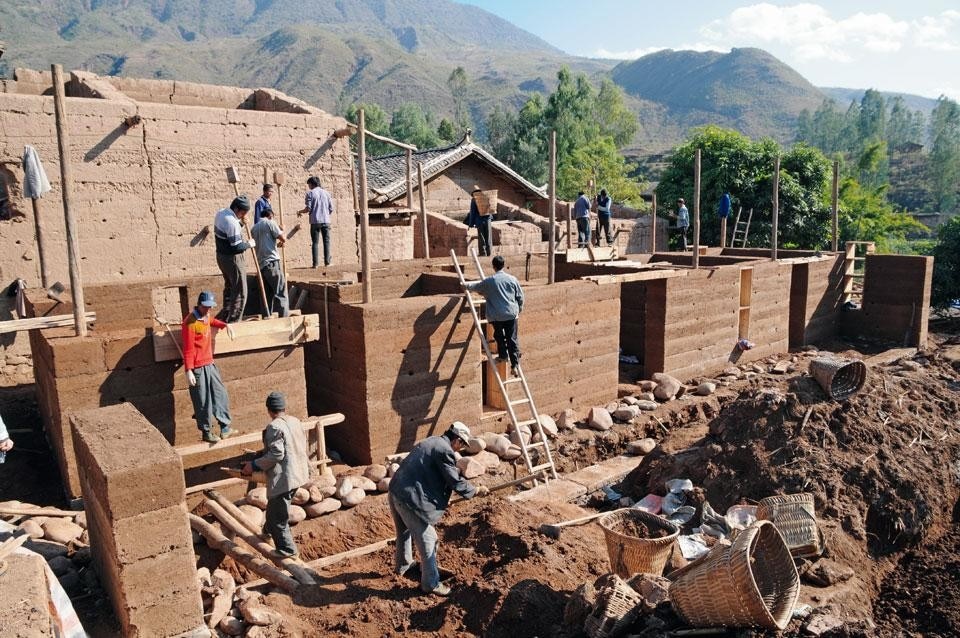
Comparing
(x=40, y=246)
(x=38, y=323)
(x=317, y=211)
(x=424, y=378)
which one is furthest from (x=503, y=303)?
(x=40, y=246)

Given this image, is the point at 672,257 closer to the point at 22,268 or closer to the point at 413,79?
the point at 22,268

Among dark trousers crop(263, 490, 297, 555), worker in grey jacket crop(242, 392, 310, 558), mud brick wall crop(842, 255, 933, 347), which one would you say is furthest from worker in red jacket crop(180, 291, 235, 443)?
mud brick wall crop(842, 255, 933, 347)

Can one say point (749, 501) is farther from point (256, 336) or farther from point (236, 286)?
point (236, 286)

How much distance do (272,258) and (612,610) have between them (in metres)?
5.92

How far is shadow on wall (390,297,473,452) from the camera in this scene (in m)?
9.13

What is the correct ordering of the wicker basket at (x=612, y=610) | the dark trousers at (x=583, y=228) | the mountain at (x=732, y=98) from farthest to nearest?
the mountain at (x=732, y=98) < the dark trousers at (x=583, y=228) < the wicker basket at (x=612, y=610)

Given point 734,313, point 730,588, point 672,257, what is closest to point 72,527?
point 730,588

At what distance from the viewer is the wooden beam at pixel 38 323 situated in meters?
7.38

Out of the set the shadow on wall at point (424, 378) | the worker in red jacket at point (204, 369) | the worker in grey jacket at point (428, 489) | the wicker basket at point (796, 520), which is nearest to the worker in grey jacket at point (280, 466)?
the worker in grey jacket at point (428, 489)

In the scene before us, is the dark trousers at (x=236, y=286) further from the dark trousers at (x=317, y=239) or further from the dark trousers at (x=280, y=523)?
the dark trousers at (x=317, y=239)

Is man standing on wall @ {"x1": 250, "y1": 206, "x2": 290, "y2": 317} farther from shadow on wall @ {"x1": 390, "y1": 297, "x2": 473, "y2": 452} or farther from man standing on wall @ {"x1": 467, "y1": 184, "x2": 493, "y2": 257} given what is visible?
man standing on wall @ {"x1": 467, "y1": 184, "x2": 493, "y2": 257}

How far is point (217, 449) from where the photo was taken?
791cm

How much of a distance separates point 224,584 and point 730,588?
4.10m

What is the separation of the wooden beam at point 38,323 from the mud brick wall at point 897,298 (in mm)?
16501
